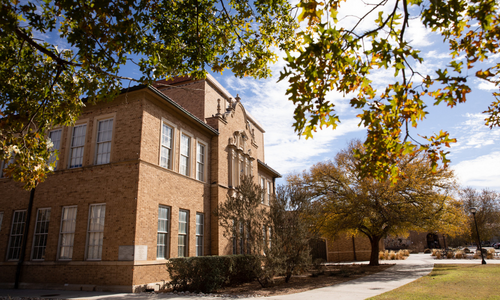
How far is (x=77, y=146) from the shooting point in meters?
14.9

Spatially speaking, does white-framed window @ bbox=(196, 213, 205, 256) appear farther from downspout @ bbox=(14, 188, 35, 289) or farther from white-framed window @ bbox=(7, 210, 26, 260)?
white-framed window @ bbox=(7, 210, 26, 260)

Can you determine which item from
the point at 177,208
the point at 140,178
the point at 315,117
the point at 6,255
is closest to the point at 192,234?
the point at 177,208

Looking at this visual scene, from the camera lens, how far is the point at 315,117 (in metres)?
5.09

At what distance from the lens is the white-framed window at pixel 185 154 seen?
16.3 meters

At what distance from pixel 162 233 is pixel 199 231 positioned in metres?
3.11

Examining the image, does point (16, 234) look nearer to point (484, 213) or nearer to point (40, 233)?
point (40, 233)

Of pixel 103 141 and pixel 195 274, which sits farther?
pixel 103 141

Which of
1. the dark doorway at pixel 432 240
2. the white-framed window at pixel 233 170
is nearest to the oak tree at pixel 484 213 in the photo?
the dark doorway at pixel 432 240

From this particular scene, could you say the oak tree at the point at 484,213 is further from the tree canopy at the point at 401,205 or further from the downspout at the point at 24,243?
the downspout at the point at 24,243

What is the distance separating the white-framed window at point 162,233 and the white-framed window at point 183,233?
99 centimetres

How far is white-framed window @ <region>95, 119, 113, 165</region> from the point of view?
14156mm

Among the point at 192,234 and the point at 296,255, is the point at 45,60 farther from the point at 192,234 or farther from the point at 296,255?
the point at 296,255

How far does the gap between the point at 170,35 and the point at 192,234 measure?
33.4ft

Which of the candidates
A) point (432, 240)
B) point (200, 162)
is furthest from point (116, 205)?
point (432, 240)
